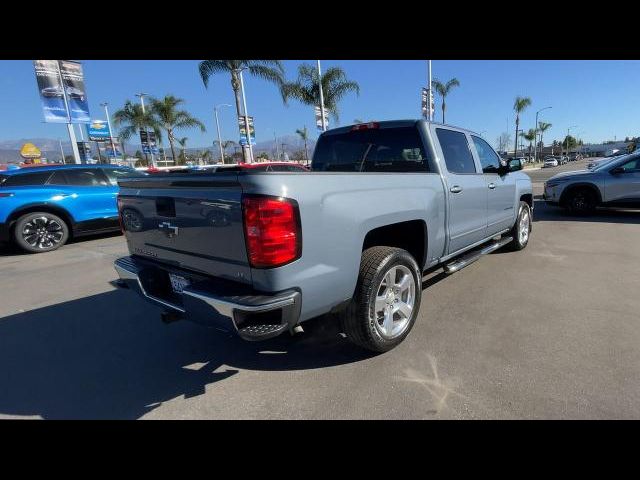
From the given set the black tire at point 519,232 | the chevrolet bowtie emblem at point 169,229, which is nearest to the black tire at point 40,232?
the chevrolet bowtie emblem at point 169,229

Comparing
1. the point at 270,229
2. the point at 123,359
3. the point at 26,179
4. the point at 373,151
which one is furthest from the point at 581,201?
the point at 26,179

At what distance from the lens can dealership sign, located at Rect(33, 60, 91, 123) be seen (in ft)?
45.1

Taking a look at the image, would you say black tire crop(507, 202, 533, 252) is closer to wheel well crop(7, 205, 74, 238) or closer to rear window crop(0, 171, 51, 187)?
wheel well crop(7, 205, 74, 238)

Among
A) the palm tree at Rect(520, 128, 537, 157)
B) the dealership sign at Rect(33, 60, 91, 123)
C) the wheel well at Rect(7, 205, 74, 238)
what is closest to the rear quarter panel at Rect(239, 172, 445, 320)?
the wheel well at Rect(7, 205, 74, 238)

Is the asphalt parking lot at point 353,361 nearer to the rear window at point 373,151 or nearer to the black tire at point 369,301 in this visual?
the black tire at point 369,301

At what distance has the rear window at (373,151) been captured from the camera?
3.54 metres

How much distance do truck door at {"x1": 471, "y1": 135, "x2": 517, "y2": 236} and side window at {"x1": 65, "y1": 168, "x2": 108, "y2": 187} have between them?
756cm

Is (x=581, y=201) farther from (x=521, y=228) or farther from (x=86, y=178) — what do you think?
(x=86, y=178)

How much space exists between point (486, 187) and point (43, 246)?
815 cm

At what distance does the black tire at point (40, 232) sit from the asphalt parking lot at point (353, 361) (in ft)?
9.96
